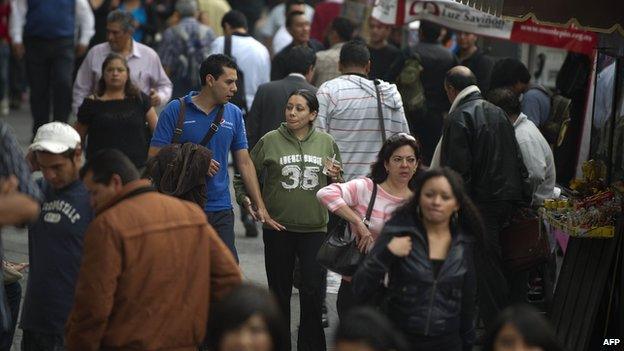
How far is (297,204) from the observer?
8.87 m

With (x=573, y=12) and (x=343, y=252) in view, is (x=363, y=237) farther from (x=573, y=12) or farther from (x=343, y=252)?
(x=573, y=12)

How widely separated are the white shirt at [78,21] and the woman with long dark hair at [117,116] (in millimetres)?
4615

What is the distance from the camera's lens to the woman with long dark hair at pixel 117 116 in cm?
1016

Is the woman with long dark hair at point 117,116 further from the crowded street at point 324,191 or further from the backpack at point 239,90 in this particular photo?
the backpack at point 239,90

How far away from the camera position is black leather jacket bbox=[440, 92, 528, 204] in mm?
9141

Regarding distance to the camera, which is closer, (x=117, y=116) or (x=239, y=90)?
(x=117, y=116)

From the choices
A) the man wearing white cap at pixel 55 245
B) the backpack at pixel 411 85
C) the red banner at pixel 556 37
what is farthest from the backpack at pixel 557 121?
the man wearing white cap at pixel 55 245

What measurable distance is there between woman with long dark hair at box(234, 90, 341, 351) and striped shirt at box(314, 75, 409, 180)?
3.38 feet

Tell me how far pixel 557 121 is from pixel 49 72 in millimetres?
5827

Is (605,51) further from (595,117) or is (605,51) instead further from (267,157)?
(267,157)

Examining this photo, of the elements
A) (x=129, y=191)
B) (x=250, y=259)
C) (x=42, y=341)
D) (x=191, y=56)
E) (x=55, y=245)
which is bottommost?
(x=250, y=259)

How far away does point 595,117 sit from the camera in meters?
9.77

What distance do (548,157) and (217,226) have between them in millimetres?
2517

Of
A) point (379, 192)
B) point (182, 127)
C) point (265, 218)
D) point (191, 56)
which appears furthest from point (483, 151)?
point (191, 56)
